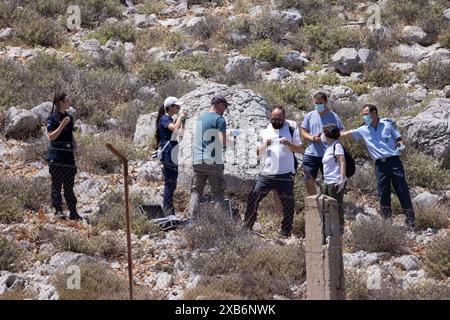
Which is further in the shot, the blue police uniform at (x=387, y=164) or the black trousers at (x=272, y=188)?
the blue police uniform at (x=387, y=164)

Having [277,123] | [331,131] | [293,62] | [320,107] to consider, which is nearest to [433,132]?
[320,107]

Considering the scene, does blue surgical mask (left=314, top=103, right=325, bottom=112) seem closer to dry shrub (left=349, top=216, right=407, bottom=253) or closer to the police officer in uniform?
dry shrub (left=349, top=216, right=407, bottom=253)

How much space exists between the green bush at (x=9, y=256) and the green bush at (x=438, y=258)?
433 centimetres

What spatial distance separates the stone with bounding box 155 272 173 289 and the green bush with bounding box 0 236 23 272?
154 cm

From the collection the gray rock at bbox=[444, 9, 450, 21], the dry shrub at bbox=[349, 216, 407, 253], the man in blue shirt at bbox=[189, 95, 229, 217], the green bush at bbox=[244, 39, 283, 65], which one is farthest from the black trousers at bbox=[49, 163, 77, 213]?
the gray rock at bbox=[444, 9, 450, 21]

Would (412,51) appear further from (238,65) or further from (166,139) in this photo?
(166,139)

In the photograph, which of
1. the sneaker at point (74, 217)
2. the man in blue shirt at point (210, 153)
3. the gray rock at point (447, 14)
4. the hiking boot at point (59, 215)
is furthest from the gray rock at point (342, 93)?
the hiking boot at point (59, 215)

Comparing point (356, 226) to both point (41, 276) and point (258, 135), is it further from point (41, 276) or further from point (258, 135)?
point (41, 276)

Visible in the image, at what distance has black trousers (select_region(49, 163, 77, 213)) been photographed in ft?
33.2

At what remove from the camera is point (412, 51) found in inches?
708

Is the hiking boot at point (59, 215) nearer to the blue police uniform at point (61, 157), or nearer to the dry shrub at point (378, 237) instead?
the blue police uniform at point (61, 157)

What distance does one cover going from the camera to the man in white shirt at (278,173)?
973 cm
